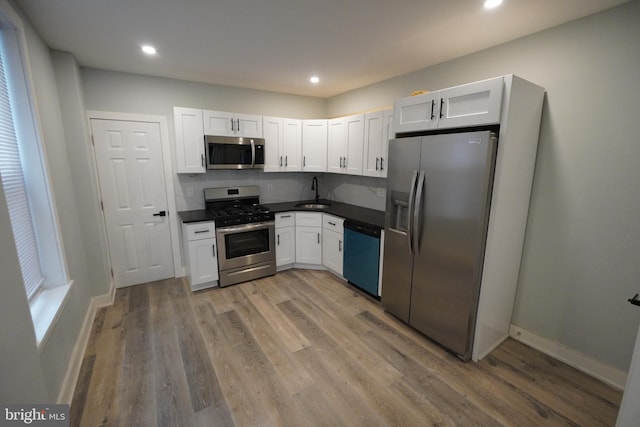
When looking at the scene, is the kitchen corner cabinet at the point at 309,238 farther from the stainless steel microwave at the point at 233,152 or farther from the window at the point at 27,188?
the window at the point at 27,188

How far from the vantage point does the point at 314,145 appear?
13.6ft

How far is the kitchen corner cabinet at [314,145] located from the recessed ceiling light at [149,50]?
6.65 feet

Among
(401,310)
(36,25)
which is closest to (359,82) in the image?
(401,310)

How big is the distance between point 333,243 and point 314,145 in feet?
5.05

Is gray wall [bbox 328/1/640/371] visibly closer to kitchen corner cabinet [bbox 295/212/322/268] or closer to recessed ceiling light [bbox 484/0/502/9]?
recessed ceiling light [bbox 484/0/502/9]

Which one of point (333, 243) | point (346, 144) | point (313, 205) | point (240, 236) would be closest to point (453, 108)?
point (346, 144)

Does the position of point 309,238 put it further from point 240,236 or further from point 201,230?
point 201,230

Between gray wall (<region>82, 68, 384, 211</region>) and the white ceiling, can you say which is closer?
the white ceiling

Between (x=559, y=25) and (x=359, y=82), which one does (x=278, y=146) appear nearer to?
(x=359, y=82)

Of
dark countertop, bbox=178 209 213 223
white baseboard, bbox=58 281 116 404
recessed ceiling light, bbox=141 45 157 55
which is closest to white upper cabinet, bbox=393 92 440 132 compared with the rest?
recessed ceiling light, bbox=141 45 157 55

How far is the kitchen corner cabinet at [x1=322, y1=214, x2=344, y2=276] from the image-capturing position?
360 cm

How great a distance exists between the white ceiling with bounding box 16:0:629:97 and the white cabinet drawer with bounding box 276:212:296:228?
1.85 meters

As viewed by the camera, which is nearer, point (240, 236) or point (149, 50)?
point (149, 50)
